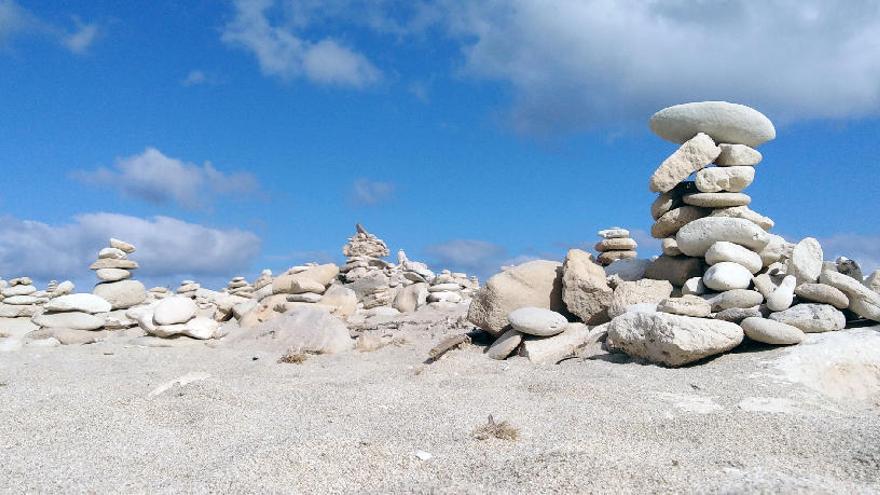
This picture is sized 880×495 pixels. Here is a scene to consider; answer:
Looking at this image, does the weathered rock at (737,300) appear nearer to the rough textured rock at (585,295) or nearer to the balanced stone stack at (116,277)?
the rough textured rock at (585,295)

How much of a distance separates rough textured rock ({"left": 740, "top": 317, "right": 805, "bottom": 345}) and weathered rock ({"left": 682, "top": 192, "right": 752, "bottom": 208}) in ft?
10.1

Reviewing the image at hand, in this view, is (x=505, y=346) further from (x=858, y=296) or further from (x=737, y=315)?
(x=858, y=296)

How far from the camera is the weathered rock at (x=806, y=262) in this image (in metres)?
9.25

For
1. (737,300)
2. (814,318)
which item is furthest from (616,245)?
(814,318)

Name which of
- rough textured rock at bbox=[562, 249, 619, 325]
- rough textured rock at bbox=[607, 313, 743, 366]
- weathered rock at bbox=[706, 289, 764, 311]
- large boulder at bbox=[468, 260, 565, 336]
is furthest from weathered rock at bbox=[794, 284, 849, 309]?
large boulder at bbox=[468, 260, 565, 336]

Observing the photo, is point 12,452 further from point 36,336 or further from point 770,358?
point 36,336

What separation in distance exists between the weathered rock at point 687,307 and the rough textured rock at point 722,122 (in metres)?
3.90

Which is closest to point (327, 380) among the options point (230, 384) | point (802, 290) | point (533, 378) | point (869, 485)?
point (230, 384)

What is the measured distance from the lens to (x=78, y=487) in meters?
4.31

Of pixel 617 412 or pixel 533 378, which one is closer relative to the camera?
pixel 617 412

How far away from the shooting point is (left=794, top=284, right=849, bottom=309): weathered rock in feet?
28.1

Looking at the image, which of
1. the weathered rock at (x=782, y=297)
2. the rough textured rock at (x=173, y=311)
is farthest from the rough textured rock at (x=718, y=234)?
the rough textured rock at (x=173, y=311)

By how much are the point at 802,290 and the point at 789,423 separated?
13.6 feet

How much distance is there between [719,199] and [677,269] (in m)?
1.34
